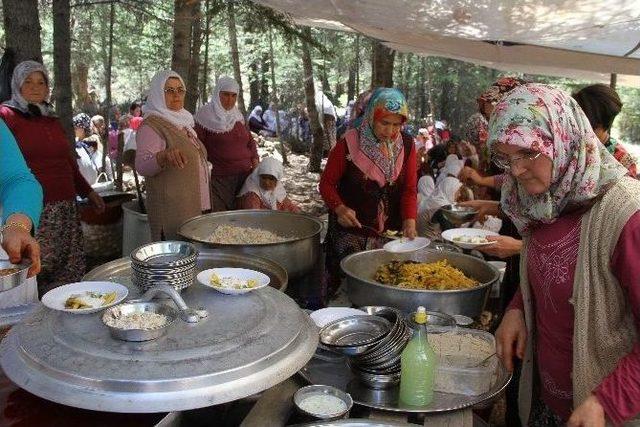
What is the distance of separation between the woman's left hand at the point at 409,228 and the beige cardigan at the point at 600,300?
1.71 metres

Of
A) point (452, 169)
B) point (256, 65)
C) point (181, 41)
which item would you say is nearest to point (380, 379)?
point (452, 169)

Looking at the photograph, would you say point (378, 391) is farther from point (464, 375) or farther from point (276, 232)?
point (276, 232)

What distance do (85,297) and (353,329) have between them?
969 millimetres

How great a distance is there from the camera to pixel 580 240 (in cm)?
162

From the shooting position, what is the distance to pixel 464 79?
21672mm

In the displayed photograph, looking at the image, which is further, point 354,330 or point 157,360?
point 354,330

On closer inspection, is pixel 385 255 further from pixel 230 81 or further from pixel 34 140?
pixel 230 81

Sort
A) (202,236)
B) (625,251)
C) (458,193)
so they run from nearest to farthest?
(625,251)
(202,236)
(458,193)

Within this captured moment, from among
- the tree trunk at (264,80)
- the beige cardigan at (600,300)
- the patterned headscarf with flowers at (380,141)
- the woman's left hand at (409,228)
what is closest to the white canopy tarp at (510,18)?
the patterned headscarf with flowers at (380,141)

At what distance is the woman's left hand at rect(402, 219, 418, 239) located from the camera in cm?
340

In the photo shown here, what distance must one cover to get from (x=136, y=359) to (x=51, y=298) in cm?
51

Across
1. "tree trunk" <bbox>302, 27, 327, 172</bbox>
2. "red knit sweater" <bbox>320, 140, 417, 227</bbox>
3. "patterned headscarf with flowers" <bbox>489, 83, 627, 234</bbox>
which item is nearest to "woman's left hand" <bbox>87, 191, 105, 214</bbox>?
"red knit sweater" <bbox>320, 140, 417, 227</bbox>

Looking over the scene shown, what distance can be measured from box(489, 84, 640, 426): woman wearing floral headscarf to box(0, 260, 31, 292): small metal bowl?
1.54 metres

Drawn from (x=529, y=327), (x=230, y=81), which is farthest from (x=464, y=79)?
(x=529, y=327)
